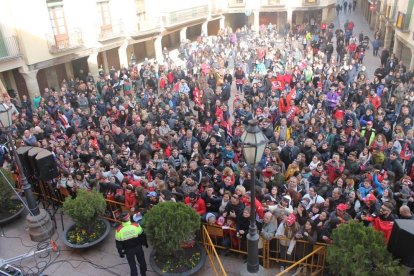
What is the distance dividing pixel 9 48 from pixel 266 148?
1356 cm

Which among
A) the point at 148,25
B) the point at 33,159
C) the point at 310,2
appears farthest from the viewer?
the point at 310,2

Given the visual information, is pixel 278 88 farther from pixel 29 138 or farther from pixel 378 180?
pixel 29 138

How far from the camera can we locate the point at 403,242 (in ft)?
18.6

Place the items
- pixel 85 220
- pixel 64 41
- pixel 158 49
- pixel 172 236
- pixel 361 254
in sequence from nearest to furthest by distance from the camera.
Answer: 1. pixel 361 254
2. pixel 172 236
3. pixel 85 220
4. pixel 64 41
5. pixel 158 49

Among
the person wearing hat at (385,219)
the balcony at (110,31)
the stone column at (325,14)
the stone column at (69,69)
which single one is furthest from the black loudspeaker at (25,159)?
the stone column at (325,14)

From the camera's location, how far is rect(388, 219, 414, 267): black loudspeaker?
559 cm

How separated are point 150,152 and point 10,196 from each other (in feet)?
12.6

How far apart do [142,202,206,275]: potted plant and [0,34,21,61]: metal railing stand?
44.5ft

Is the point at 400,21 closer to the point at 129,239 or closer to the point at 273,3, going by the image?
the point at 273,3

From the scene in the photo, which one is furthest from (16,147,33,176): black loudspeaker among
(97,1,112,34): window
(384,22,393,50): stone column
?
(384,22,393,50): stone column

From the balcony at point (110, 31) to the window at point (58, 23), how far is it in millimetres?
2202

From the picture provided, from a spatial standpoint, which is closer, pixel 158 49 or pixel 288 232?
pixel 288 232

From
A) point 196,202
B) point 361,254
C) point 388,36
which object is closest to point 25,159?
point 196,202

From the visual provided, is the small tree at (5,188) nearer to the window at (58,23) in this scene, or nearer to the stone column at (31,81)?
the stone column at (31,81)
